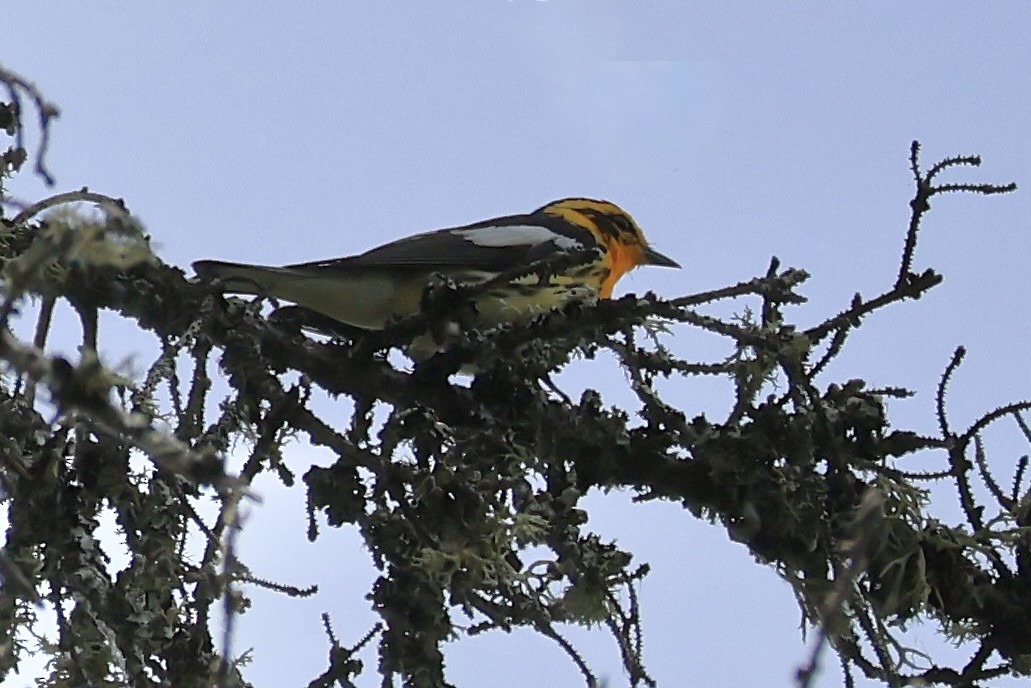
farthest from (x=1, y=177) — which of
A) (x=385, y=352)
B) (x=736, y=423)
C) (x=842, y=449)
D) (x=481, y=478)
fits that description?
(x=842, y=449)

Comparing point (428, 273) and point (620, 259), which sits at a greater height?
point (620, 259)

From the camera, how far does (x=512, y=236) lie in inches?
163

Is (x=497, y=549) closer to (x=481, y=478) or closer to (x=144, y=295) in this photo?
(x=481, y=478)

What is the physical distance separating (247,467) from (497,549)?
47 centimetres

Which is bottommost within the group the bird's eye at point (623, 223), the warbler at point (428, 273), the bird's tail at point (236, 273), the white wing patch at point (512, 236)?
the bird's tail at point (236, 273)

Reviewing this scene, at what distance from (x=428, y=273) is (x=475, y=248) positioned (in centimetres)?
27

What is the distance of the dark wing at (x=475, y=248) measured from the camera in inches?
145

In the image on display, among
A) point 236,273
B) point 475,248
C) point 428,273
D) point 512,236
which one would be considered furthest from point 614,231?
point 236,273

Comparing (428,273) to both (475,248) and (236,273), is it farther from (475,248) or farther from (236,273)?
(236,273)

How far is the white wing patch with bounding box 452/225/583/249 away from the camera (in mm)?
4059

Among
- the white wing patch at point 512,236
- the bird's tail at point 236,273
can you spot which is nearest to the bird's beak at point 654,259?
the white wing patch at point 512,236

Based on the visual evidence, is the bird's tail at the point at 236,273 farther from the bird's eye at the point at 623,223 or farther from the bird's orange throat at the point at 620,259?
the bird's eye at the point at 623,223

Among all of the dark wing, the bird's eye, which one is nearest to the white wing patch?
the dark wing

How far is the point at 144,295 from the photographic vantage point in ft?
7.80
